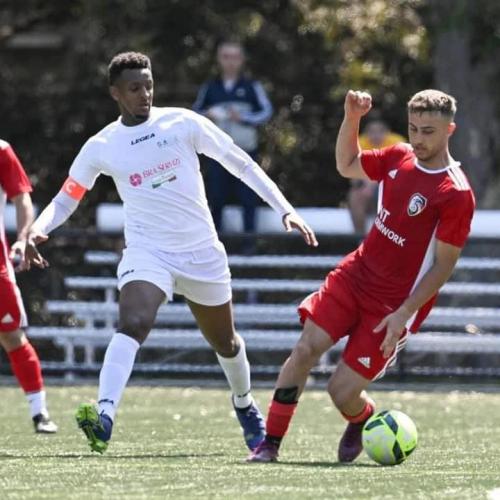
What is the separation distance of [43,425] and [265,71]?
912 centimetres

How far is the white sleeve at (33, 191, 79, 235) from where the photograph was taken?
28.6ft

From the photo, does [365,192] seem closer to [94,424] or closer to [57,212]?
[57,212]

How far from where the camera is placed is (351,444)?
28.1 feet

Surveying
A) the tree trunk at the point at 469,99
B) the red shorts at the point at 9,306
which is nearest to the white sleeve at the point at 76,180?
the red shorts at the point at 9,306

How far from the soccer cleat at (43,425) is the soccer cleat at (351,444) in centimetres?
227

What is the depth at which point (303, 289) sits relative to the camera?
14.7 metres

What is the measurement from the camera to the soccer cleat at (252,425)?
8.99 m

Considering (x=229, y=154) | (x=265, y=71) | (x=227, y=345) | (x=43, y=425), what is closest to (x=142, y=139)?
(x=229, y=154)

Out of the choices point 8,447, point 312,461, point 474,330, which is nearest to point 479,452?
point 312,461

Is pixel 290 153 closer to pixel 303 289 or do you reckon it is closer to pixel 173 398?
pixel 303 289

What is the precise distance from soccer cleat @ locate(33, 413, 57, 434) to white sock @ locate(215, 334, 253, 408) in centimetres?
151

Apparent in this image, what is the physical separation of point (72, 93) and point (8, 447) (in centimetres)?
974

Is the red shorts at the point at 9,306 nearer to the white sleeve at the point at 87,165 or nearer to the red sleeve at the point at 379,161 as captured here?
the white sleeve at the point at 87,165

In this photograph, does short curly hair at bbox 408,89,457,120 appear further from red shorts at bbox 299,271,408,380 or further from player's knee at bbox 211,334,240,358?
player's knee at bbox 211,334,240,358
